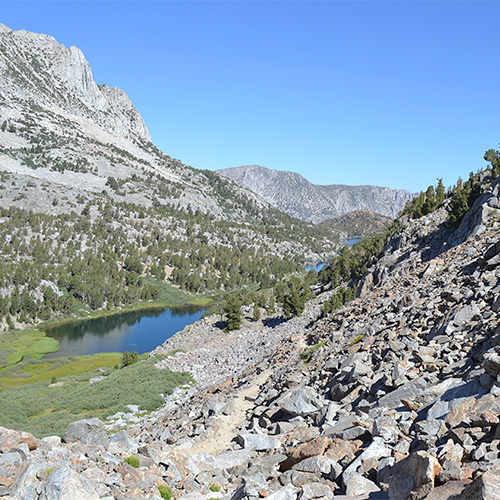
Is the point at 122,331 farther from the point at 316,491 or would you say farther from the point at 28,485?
the point at 316,491

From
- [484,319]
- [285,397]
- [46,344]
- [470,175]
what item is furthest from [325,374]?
[46,344]

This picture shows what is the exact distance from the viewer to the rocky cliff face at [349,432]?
10.4 metres

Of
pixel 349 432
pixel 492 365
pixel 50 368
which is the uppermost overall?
pixel 492 365

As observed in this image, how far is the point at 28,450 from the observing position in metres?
13.6

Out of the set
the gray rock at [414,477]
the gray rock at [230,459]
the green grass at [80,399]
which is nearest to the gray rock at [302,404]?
the gray rock at [230,459]

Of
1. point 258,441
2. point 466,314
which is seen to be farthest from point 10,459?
point 466,314

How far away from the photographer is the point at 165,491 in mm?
12891

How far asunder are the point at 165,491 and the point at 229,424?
10349 mm

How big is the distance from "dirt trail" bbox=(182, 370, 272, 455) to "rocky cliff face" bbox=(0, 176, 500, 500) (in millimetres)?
102

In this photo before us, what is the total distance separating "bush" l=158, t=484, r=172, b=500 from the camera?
1278 cm

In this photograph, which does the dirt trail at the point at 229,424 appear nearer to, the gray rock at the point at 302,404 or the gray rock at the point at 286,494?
the gray rock at the point at 302,404

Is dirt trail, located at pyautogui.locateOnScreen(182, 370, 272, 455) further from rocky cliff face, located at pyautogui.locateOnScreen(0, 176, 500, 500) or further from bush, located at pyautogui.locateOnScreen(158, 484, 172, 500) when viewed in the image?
bush, located at pyautogui.locateOnScreen(158, 484, 172, 500)

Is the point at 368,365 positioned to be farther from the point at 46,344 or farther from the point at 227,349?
the point at 46,344

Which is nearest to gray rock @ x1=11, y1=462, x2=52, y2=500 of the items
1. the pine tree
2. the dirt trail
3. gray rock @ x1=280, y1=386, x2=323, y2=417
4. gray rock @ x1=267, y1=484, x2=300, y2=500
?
gray rock @ x1=267, y1=484, x2=300, y2=500
